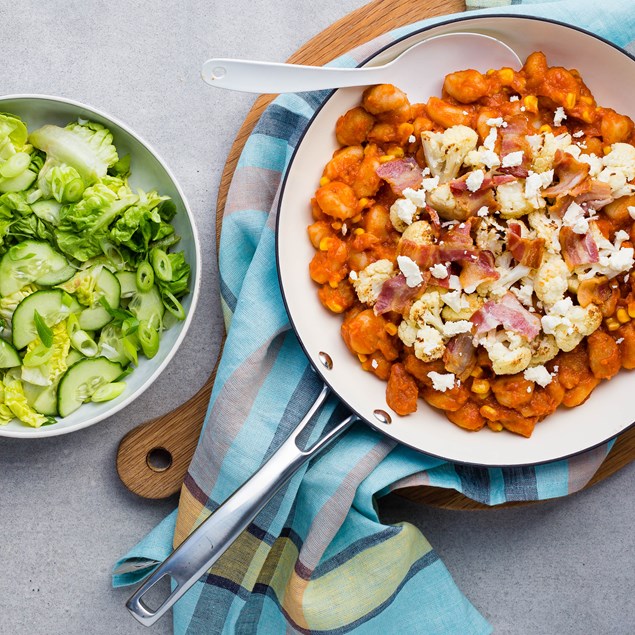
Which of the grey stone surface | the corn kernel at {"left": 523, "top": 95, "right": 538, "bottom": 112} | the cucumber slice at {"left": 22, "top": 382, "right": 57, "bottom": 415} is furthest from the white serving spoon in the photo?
the cucumber slice at {"left": 22, "top": 382, "right": 57, "bottom": 415}

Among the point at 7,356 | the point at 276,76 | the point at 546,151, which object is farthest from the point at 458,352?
the point at 7,356

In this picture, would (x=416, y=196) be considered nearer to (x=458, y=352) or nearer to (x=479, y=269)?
(x=479, y=269)

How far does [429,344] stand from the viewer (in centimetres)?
250

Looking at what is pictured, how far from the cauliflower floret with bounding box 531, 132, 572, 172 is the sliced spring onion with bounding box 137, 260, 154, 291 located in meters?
1.49

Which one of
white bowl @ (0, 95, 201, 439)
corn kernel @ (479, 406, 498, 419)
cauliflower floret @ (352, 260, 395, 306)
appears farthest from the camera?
white bowl @ (0, 95, 201, 439)

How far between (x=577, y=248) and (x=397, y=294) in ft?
2.12

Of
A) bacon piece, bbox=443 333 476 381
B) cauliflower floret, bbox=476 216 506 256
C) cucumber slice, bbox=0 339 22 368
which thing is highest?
cauliflower floret, bbox=476 216 506 256

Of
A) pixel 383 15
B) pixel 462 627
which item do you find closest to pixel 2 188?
pixel 383 15

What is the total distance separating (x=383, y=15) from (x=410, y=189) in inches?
35.5

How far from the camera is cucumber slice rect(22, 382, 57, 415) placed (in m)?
2.85

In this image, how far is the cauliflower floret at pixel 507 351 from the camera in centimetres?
249

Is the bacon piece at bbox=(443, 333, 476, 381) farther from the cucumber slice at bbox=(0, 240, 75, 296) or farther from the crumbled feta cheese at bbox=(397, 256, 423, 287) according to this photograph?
the cucumber slice at bbox=(0, 240, 75, 296)

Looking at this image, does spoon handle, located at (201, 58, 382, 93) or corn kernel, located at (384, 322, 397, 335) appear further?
corn kernel, located at (384, 322, 397, 335)

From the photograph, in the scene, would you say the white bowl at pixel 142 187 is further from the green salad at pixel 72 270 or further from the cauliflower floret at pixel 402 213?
the cauliflower floret at pixel 402 213
